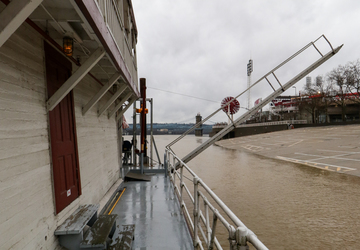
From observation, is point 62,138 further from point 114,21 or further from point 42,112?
point 114,21

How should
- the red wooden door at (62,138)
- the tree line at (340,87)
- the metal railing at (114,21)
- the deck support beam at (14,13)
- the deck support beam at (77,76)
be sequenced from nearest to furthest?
the deck support beam at (14,13)
the metal railing at (114,21)
the deck support beam at (77,76)
the red wooden door at (62,138)
the tree line at (340,87)

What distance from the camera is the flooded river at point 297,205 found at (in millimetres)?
6738

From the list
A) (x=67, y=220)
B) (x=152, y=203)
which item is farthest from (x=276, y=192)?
(x=67, y=220)

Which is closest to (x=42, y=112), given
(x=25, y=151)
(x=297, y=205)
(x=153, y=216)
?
(x=25, y=151)

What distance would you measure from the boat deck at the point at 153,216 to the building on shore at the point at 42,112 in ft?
4.11

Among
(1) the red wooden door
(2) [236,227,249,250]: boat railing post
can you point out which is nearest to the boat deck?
(1) the red wooden door

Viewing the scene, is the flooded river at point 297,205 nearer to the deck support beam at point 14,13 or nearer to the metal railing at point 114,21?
the metal railing at point 114,21

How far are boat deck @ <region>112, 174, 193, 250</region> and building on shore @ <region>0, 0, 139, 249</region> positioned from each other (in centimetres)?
125

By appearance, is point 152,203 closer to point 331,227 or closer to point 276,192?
point 331,227

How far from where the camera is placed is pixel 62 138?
3.71 m

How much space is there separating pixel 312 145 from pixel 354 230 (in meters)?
20.9

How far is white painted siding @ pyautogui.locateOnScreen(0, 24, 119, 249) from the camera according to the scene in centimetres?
229

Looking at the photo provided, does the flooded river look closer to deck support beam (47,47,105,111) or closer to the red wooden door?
the red wooden door

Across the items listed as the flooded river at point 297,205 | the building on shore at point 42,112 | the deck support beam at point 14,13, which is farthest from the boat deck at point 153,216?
the deck support beam at point 14,13
